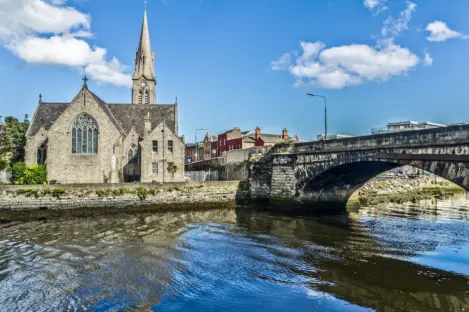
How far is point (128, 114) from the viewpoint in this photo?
5025 centimetres

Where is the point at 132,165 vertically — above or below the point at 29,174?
above

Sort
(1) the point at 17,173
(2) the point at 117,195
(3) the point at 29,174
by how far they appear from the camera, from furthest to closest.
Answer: (1) the point at 17,173 → (3) the point at 29,174 → (2) the point at 117,195

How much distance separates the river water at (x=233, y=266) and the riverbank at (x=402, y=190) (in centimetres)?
1573

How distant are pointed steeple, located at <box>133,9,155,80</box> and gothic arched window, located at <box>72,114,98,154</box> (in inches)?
1038

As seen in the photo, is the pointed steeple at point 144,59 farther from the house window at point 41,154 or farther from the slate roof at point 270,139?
the house window at point 41,154

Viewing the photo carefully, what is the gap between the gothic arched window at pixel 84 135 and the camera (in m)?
40.7

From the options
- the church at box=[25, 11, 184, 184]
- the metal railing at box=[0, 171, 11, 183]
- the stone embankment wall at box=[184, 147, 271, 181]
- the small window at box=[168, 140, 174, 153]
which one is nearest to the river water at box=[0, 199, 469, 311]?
the stone embankment wall at box=[184, 147, 271, 181]

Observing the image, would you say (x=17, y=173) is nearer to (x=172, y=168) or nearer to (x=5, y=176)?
(x=5, y=176)

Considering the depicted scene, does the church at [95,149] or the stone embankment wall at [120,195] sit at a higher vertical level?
the church at [95,149]

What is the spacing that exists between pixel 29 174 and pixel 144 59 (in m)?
35.3

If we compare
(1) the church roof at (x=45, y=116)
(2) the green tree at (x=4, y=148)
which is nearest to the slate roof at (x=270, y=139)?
(1) the church roof at (x=45, y=116)

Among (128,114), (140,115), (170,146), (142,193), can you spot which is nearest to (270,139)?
(140,115)

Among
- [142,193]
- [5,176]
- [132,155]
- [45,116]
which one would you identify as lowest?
[142,193]

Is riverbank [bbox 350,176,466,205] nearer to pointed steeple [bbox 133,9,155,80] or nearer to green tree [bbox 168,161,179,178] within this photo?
green tree [bbox 168,161,179,178]
